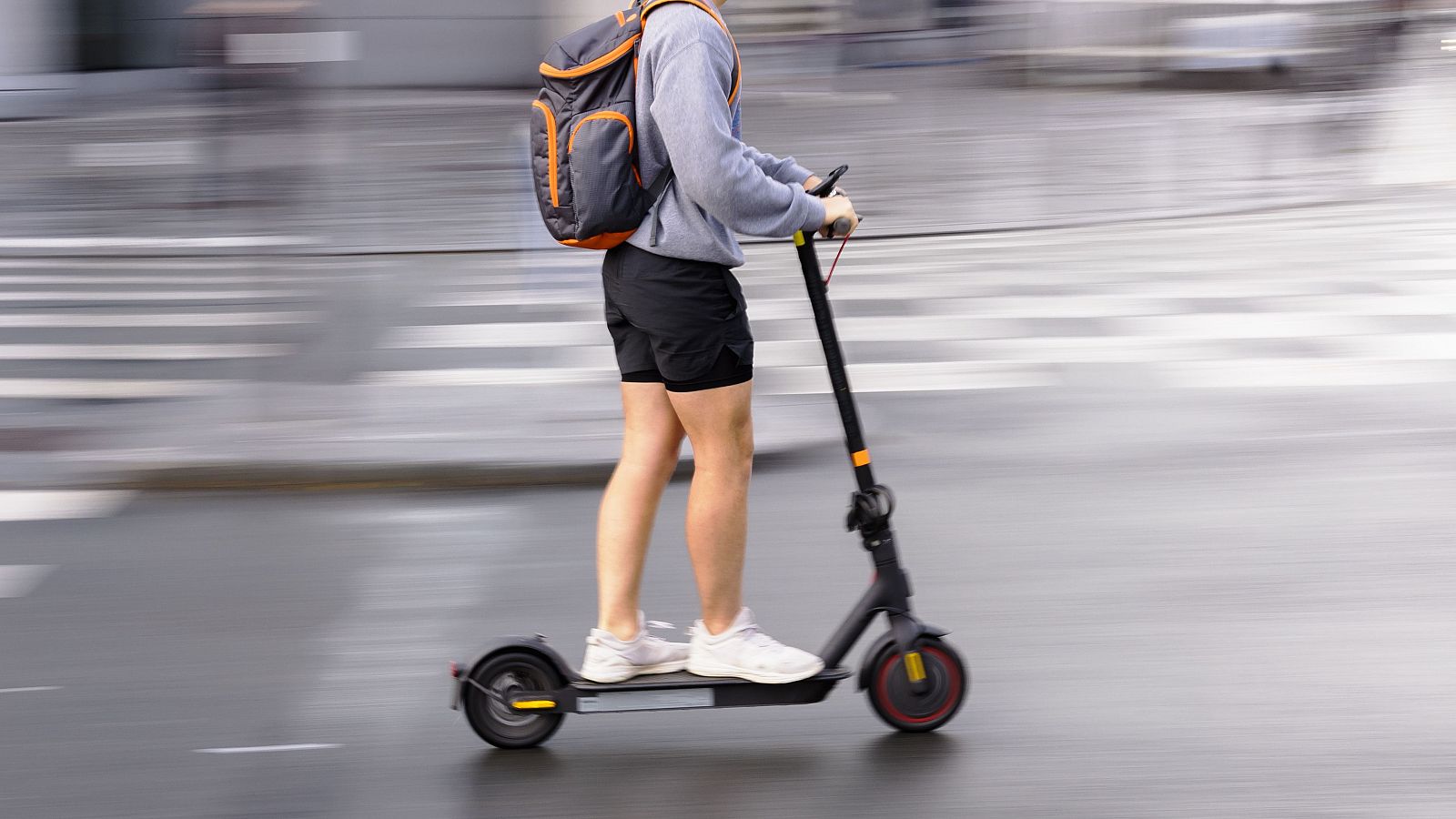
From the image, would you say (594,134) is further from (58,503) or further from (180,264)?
(180,264)

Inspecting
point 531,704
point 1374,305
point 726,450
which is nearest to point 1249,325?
point 1374,305

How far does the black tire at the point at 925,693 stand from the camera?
392 cm

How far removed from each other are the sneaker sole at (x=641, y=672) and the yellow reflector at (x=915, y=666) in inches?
20.6

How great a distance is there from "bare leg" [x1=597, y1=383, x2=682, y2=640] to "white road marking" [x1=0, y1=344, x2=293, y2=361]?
16.8ft

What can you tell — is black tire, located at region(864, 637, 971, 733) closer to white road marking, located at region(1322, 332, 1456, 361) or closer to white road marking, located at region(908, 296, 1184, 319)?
white road marking, located at region(1322, 332, 1456, 361)

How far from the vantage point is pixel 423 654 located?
15.1ft

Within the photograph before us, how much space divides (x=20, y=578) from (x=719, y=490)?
102 inches

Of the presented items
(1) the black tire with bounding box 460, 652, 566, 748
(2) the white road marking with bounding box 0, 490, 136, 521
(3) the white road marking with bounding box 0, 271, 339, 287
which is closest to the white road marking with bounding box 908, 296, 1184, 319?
(3) the white road marking with bounding box 0, 271, 339, 287

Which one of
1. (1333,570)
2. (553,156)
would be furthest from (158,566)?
(1333,570)

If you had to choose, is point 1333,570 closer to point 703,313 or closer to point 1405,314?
point 703,313

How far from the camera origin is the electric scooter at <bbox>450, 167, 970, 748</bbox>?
12.8 feet

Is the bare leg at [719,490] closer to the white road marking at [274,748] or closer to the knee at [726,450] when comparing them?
the knee at [726,450]

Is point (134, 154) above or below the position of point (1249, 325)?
above

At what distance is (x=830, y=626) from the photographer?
478cm
